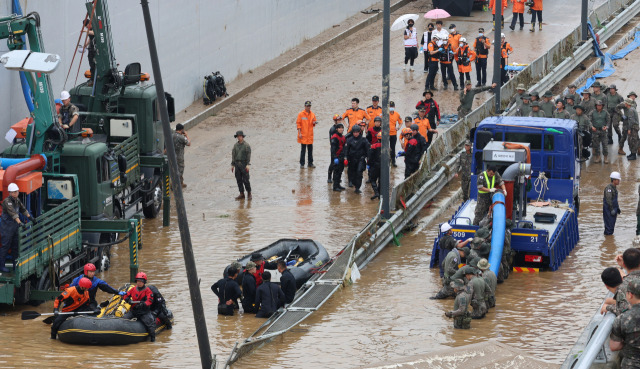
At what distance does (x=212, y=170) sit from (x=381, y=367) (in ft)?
56.2

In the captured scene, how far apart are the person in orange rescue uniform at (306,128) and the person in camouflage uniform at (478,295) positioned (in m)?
11.5

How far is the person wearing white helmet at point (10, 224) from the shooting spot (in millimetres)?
18688

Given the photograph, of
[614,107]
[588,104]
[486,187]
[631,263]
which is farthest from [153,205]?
[631,263]

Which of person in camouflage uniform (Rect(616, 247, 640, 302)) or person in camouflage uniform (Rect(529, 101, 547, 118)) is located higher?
person in camouflage uniform (Rect(616, 247, 640, 302))

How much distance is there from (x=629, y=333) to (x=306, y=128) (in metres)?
19.2

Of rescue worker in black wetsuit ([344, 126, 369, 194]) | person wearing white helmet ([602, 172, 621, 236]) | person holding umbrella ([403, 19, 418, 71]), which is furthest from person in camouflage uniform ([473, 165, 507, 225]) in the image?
person holding umbrella ([403, 19, 418, 71])

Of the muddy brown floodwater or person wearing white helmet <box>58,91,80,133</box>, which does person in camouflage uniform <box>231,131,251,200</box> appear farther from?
person wearing white helmet <box>58,91,80,133</box>

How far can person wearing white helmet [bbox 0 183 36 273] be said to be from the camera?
1869cm

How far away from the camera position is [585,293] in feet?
65.5

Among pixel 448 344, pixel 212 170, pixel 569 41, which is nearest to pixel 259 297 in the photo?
pixel 448 344

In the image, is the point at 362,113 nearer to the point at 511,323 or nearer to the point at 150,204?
the point at 150,204

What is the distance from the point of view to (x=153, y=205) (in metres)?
26.2

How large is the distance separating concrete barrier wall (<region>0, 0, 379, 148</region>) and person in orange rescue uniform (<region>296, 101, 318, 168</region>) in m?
5.75

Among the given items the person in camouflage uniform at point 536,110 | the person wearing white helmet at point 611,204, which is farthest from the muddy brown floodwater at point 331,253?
the person in camouflage uniform at point 536,110
